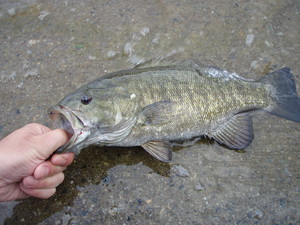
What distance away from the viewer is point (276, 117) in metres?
3.67

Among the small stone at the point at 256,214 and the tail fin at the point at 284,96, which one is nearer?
the small stone at the point at 256,214

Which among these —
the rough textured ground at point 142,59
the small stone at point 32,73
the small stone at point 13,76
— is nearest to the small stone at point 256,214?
the rough textured ground at point 142,59

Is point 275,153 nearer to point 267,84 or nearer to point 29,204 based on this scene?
point 267,84

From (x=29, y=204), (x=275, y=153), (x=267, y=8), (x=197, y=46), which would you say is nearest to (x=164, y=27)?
(x=197, y=46)

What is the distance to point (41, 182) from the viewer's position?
8.16 feet

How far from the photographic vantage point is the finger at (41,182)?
242 cm

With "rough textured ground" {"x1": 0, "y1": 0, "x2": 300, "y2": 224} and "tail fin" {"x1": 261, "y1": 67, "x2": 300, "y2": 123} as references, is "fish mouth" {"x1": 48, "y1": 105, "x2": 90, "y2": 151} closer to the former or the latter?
"rough textured ground" {"x1": 0, "y1": 0, "x2": 300, "y2": 224}

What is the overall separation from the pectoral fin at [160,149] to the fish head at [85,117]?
0.40 meters

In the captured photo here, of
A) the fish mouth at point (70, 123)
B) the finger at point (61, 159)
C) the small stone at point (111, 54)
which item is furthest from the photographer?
the small stone at point (111, 54)

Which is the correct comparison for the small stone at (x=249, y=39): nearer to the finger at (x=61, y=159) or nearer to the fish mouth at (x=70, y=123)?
the fish mouth at (x=70, y=123)

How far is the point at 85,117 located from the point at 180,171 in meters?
1.18

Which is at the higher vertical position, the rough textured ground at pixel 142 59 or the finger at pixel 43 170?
the finger at pixel 43 170

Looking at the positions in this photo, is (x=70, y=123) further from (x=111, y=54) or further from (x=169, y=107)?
(x=111, y=54)

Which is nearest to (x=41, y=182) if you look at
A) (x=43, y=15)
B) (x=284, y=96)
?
(x=284, y=96)
